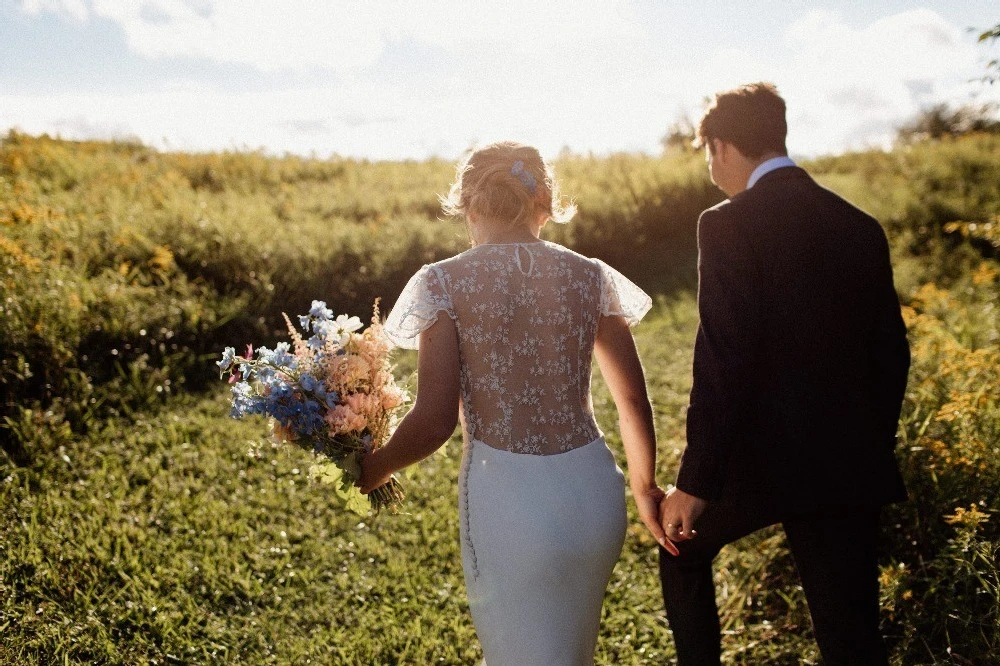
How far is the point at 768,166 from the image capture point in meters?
2.50

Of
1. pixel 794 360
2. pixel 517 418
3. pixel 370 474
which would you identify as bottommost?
pixel 370 474

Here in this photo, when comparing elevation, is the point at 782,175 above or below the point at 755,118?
below

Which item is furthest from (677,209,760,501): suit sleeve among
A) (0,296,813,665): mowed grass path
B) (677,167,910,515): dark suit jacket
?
(0,296,813,665): mowed grass path

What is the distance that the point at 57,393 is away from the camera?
5.79 meters

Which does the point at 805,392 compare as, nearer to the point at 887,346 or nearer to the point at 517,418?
the point at 887,346

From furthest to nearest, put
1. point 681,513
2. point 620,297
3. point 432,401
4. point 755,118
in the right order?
point 620,297 < point 755,118 < point 681,513 < point 432,401

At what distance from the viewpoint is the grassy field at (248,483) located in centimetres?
373

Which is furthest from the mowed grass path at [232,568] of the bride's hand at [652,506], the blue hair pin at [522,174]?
the blue hair pin at [522,174]

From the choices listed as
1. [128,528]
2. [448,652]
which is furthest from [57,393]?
[448,652]

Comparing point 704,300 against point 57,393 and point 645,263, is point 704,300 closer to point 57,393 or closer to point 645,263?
point 57,393

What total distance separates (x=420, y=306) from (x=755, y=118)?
1.31 meters

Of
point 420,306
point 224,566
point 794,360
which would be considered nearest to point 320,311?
point 420,306

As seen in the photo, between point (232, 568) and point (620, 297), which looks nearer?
point (620, 297)

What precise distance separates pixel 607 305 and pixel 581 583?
87cm
